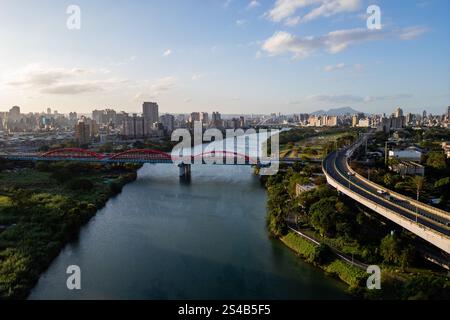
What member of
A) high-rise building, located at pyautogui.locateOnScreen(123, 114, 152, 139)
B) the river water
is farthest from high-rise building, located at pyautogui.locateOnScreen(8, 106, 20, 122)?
the river water

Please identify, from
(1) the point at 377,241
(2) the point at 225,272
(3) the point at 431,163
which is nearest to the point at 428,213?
(1) the point at 377,241

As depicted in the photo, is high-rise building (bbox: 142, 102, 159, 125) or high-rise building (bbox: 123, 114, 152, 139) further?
high-rise building (bbox: 142, 102, 159, 125)

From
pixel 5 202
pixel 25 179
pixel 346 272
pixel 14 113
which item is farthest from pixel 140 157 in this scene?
pixel 14 113

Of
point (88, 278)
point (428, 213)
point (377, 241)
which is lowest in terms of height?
point (88, 278)

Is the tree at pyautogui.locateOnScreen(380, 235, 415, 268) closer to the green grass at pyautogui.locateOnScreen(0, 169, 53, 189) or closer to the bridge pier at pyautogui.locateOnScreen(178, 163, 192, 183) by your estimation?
the bridge pier at pyautogui.locateOnScreen(178, 163, 192, 183)
